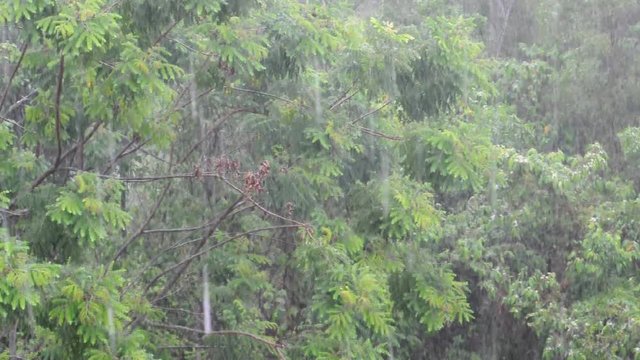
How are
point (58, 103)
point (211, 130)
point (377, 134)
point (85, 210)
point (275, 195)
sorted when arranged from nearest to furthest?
point (85, 210) < point (58, 103) < point (275, 195) < point (377, 134) < point (211, 130)

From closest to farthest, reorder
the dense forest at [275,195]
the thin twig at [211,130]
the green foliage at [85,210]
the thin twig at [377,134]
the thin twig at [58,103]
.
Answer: the green foliage at [85,210], the dense forest at [275,195], the thin twig at [58,103], the thin twig at [377,134], the thin twig at [211,130]

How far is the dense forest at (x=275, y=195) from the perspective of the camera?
20.2 ft

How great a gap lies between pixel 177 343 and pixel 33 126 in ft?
8.08

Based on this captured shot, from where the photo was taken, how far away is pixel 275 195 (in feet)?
25.6

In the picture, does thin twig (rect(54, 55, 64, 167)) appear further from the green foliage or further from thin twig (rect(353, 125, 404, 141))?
thin twig (rect(353, 125, 404, 141))

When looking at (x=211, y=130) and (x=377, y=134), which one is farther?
(x=211, y=130)

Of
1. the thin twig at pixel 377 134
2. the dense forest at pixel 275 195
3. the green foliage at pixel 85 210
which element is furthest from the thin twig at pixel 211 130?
the green foliage at pixel 85 210

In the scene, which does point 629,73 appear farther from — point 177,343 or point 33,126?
point 33,126

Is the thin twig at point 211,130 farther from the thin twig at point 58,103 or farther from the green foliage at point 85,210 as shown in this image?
the green foliage at point 85,210

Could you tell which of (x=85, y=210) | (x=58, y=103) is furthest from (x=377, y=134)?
(x=85, y=210)

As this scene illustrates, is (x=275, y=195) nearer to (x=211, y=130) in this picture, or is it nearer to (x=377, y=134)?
(x=377, y=134)

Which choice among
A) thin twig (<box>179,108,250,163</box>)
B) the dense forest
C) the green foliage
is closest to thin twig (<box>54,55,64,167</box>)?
the dense forest

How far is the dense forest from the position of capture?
616 centimetres

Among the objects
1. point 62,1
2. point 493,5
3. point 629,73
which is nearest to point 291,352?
point 62,1
